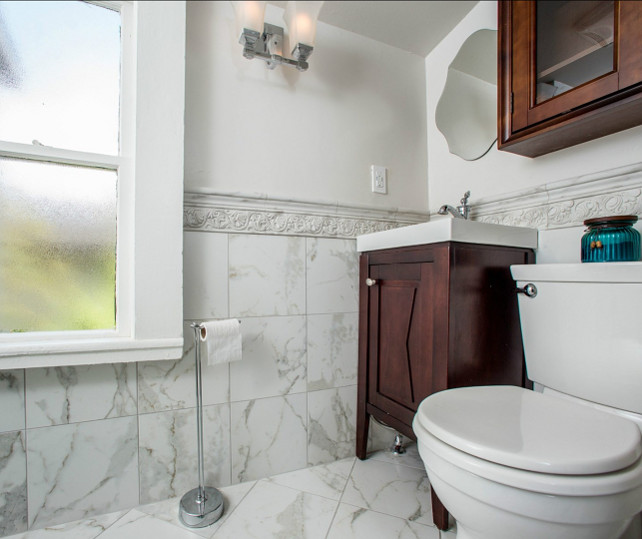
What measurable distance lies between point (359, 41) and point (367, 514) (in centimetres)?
174

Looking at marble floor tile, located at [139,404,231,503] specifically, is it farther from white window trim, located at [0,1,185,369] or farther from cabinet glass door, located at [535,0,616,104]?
cabinet glass door, located at [535,0,616,104]

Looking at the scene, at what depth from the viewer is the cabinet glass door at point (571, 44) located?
82 cm

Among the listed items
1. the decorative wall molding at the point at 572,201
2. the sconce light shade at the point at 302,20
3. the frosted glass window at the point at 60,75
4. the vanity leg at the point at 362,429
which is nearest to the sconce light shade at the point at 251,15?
the sconce light shade at the point at 302,20

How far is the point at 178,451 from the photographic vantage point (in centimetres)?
111

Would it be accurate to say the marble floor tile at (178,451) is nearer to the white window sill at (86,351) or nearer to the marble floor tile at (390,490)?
the white window sill at (86,351)

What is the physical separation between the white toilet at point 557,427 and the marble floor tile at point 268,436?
0.63 meters

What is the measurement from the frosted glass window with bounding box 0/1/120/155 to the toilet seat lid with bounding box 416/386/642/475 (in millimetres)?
1228

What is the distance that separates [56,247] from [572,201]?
1.56 m

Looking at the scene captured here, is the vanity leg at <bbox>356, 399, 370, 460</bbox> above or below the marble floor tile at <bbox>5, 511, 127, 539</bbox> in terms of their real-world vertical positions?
above

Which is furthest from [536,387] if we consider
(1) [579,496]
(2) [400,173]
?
(2) [400,173]

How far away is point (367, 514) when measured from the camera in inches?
40.1

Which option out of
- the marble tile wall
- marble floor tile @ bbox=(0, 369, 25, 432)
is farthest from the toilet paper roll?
marble floor tile @ bbox=(0, 369, 25, 432)

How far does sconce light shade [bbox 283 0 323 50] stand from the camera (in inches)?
44.9

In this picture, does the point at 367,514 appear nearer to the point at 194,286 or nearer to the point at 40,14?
the point at 194,286
